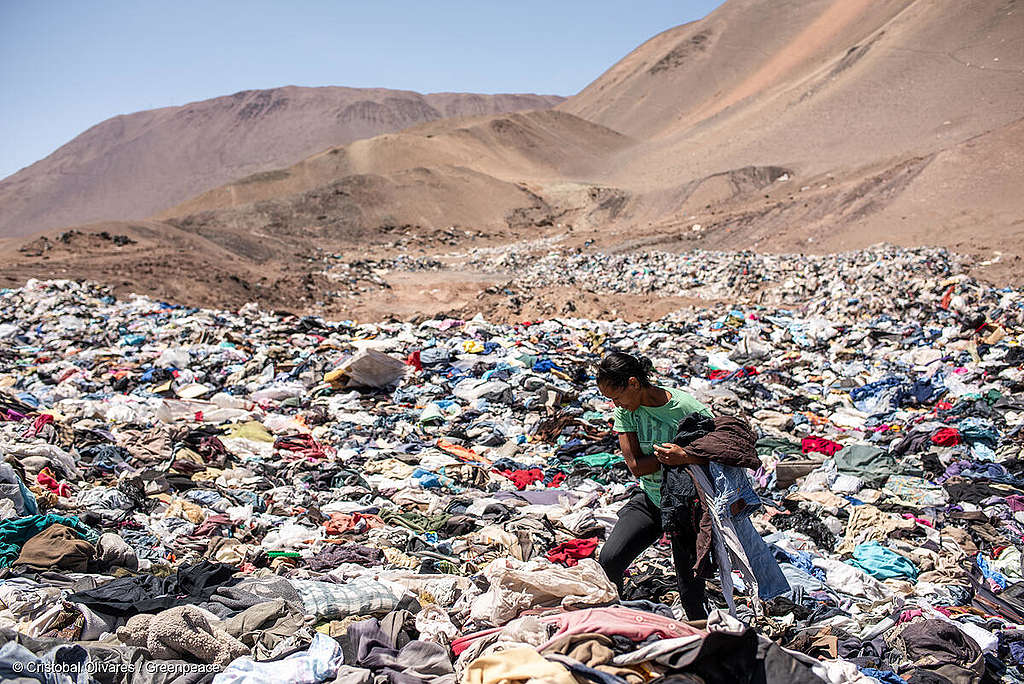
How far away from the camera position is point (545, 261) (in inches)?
794

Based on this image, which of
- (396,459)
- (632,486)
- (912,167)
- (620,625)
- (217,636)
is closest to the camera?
(620,625)

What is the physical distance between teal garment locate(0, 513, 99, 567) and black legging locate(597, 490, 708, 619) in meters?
2.51

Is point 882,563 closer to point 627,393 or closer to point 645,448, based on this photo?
point 645,448

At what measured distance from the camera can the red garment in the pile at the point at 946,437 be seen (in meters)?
5.18

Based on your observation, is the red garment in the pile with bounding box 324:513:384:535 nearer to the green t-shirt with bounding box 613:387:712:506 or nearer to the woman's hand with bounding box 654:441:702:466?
the green t-shirt with bounding box 613:387:712:506

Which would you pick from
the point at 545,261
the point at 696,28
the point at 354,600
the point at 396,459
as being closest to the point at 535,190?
the point at 545,261

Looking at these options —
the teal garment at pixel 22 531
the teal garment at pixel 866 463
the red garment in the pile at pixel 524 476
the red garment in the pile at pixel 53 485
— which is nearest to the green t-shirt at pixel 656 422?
the red garment in the pile at pixel 524 476

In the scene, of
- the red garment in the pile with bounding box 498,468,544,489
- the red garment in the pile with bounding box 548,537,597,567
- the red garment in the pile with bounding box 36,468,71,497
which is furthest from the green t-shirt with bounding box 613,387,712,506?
the red garment in the pile with bounding box 36,468,71,497

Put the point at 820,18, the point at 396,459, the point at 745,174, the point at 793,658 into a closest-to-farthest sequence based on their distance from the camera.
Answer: the point at 793,658 < the point at 396,459 < the point at 745,174 < the point at 820,18

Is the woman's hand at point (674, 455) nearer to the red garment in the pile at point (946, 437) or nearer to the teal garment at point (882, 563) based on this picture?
the teal garment at point (882, 563)

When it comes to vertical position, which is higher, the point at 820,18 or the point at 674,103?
the point at 820,18

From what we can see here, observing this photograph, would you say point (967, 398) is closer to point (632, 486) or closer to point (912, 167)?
point (632, 486)

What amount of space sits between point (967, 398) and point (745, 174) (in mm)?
22815

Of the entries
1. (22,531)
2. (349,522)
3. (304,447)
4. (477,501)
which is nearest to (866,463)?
(477,501)
